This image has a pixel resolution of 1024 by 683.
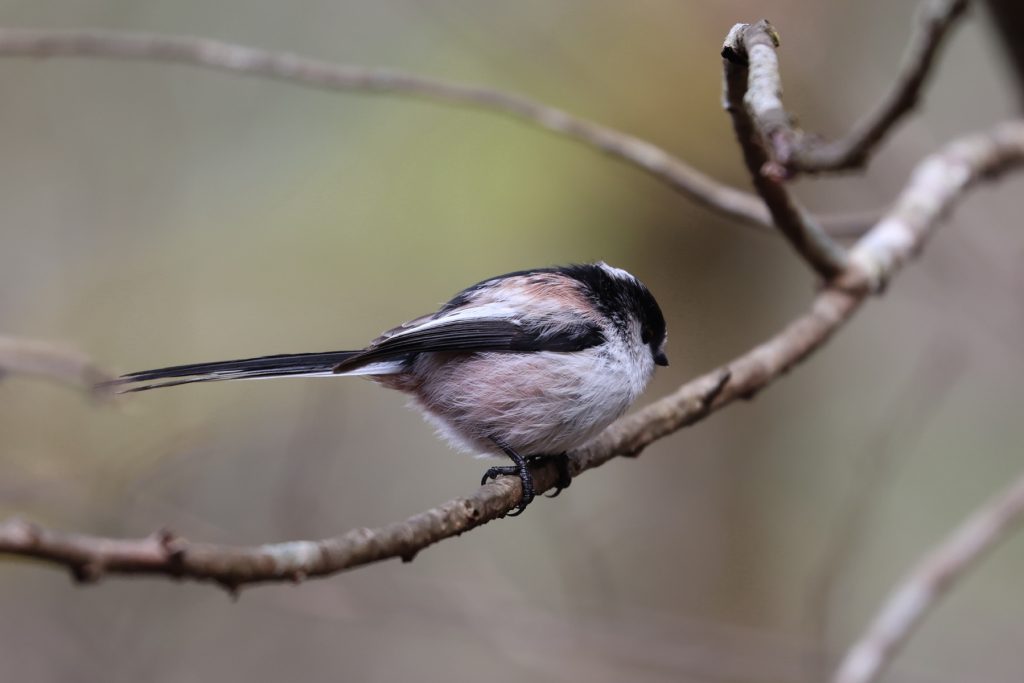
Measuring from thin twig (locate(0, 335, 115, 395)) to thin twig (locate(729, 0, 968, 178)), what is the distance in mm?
1948

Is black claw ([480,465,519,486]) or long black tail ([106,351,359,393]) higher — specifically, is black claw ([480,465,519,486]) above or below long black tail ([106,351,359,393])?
below

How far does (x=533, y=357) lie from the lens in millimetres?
2633

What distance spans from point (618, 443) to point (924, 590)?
1.67m

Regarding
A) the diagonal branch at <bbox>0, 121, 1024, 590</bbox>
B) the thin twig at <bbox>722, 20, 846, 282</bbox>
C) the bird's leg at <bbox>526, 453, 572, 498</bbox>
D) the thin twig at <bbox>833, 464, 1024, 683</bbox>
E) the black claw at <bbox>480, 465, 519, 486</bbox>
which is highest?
the thin twig at <bbox>722, 20, 846, 282</bbox>

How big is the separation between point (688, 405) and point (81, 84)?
5.93 metres

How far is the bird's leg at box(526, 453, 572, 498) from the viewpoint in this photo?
2.59 metres

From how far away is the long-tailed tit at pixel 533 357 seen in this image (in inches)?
99.1

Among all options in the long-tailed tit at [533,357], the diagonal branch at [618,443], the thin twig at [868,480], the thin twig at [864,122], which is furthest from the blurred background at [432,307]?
the long-tailed tit at [533,357]

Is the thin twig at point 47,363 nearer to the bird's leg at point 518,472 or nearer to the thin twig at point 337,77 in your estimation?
the bird's leg at point 518,472

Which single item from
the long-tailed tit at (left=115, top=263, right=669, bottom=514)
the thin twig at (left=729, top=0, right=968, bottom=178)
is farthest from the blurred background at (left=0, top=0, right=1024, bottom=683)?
the long-tailed tit at (left=115, top=263, right=669, bottom=514)

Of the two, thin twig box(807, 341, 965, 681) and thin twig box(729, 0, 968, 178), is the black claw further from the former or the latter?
thin twig box(807, 341, 965, 681)

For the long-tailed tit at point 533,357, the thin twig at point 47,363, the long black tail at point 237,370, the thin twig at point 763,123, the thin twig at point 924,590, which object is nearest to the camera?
the thin twig at point 763,123

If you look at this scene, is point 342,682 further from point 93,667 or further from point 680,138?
point 680,138

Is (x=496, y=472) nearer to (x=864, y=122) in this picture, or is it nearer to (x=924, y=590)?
(x=864, y=122)
